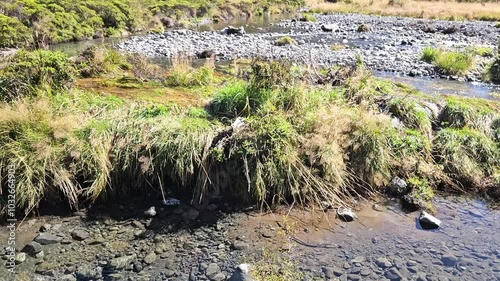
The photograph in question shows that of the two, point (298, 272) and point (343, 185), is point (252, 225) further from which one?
point (343, 185)

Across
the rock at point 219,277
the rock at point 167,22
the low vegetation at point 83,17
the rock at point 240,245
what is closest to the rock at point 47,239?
the rock at point 219,277

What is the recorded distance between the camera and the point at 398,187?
753 cm

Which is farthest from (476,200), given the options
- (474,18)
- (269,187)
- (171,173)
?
(474,18)

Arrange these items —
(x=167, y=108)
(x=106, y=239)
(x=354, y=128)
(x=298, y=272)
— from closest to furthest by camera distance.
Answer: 1. (x=298, y=272)
2. (x=106, y=239)
3. (x=354, y=128)
4. (x=167, y=108)

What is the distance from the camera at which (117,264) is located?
Result: 557 cm

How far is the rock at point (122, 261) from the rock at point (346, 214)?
3.28 meters

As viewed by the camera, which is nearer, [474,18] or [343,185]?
[343,185]

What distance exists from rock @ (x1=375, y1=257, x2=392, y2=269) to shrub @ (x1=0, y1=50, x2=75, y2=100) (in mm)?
6925

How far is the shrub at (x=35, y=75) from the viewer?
822cm

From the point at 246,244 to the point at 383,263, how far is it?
1.93m

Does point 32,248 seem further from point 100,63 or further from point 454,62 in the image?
point 454,62

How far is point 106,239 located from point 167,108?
317cm

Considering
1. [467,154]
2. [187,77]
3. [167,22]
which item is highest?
[167,22]

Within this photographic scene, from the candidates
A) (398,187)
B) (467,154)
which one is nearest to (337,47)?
(467,154)
